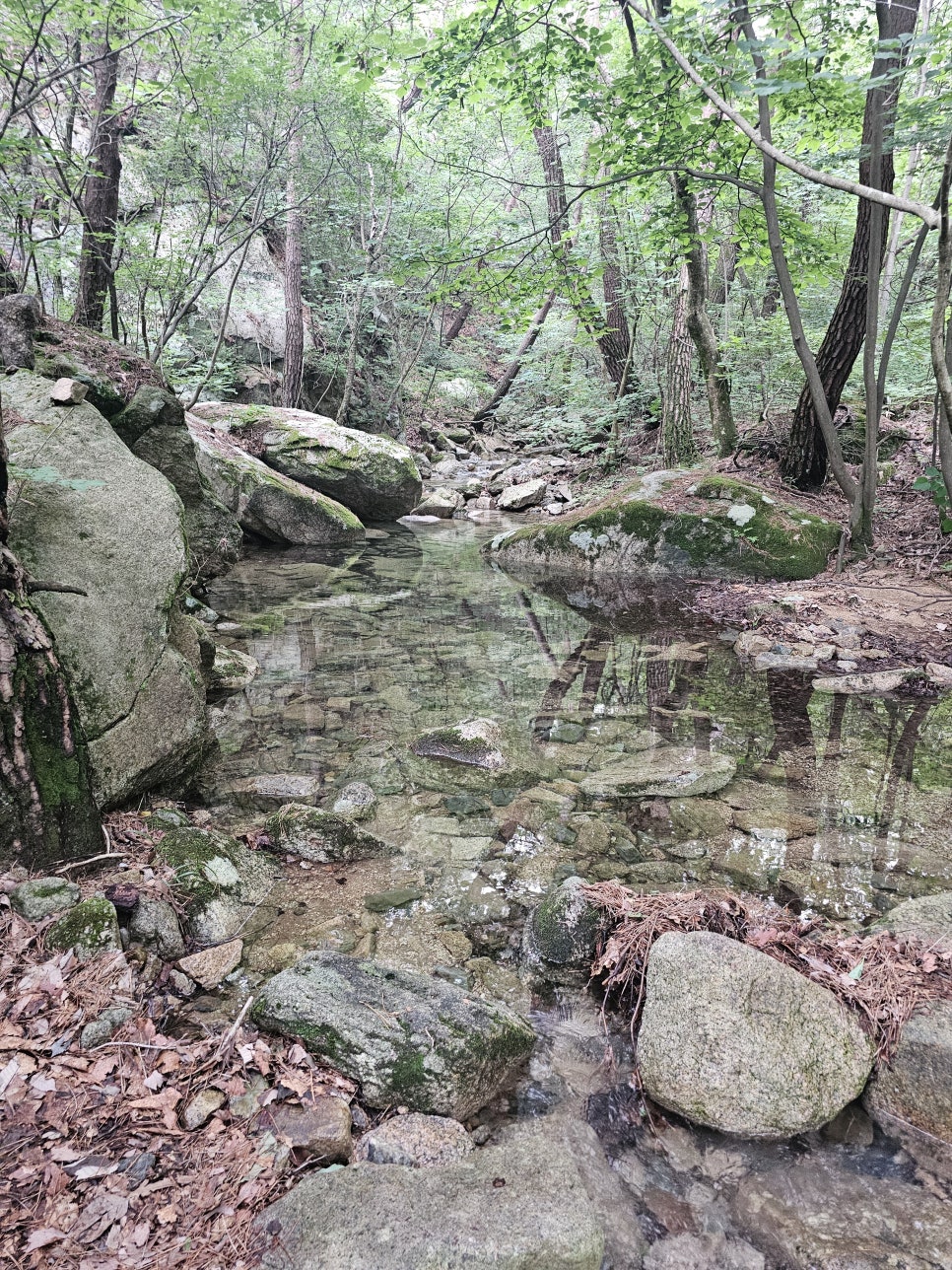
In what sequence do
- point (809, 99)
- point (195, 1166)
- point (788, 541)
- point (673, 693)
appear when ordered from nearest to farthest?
point (195, 1166) → point (673, 693) → point (809, 99) → point (788, 541)

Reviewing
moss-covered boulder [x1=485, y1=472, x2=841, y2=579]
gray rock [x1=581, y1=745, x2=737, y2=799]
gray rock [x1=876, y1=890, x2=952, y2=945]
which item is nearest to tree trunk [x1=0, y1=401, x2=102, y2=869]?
gray rock [x1=581, y1=745, x2=737, y2=799]

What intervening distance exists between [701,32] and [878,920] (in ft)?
20.2

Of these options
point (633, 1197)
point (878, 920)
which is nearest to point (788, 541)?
point (878, 920)

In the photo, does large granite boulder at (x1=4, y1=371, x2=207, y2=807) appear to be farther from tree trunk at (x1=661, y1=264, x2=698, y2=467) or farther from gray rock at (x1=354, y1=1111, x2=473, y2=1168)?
tree trunk at (x1=661, y1=264, x2=698, y2=467)

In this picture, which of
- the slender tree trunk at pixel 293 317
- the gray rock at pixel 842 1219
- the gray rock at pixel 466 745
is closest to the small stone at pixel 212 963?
the gray rock at pixel 842 1219

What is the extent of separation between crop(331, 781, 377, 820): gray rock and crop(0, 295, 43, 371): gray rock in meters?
4.51

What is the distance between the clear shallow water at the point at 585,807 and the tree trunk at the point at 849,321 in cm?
430

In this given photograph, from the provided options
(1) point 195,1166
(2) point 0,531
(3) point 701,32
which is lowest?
(1) point 195,1166

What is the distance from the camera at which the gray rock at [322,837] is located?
3365 millimetres

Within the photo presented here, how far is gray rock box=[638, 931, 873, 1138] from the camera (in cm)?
203

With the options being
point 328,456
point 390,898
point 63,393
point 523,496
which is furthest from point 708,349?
point 390,898

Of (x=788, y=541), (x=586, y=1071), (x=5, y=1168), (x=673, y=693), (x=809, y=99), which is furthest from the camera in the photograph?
(x=788, y=541)

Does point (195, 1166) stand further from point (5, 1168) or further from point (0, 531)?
point (0, 531)

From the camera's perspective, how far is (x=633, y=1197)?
1850 millimetres
